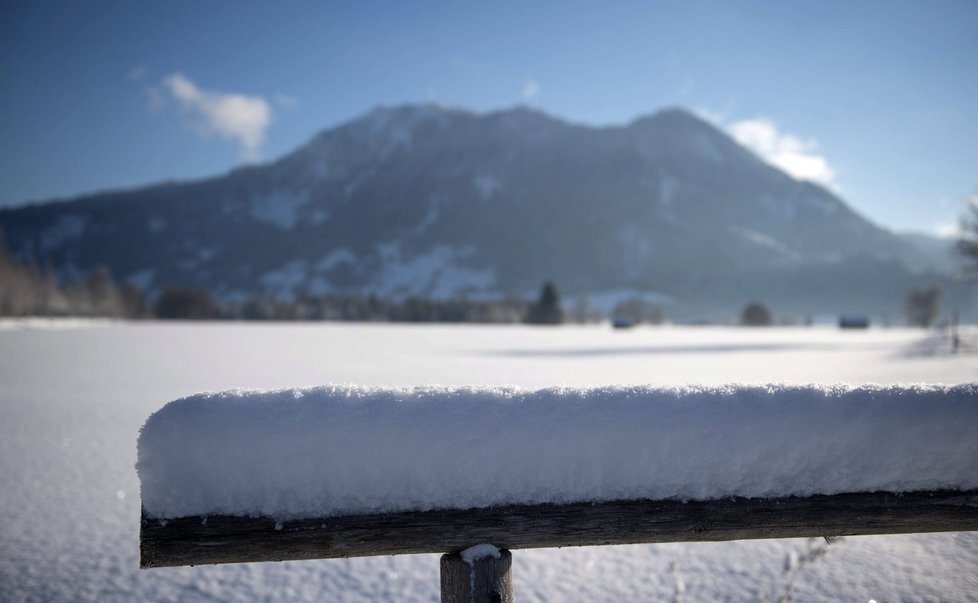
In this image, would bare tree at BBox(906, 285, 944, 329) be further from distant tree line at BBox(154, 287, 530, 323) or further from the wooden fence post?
the wooden fence post

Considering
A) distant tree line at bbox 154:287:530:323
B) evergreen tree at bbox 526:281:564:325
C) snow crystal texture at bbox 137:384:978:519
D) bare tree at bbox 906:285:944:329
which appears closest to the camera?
snow crystal texture at bbox 137:384:978:519

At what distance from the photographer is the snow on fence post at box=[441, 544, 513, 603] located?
4.88 ft

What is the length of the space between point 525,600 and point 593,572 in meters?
0.70

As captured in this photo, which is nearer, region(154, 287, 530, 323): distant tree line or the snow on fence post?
the snow on fence post

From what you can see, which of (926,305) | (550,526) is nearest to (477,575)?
(550,526)

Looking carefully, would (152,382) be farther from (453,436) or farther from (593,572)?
(453,436)

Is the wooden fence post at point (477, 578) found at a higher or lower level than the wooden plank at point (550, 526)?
lower

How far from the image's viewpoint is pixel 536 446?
57.9 inches

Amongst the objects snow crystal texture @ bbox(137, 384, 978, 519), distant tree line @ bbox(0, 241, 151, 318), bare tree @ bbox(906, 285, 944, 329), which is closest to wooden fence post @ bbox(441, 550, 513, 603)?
snow crystal texture @ bbox(137, 384, 978, 519)

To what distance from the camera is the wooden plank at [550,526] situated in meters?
1.42

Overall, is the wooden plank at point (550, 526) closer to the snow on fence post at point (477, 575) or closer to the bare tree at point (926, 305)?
the snow on fence post at point (477, 575)

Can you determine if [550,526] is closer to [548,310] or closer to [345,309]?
[548,310]

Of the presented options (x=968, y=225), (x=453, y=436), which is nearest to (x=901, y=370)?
(x=453, y=436)

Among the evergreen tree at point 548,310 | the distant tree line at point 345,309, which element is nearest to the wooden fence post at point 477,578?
the evergreen tree at point 548,310
